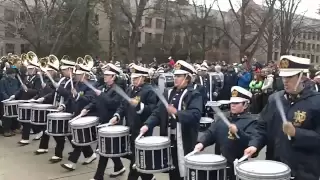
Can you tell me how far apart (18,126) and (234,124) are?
8198mm

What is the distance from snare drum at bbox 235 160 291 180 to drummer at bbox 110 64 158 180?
254 cm

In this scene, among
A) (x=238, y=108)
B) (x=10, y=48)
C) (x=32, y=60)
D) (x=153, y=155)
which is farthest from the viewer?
(x=10, y=48)

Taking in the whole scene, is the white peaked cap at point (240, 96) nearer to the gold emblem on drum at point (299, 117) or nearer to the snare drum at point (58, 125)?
the gold emblem on drum at point (299, 117)

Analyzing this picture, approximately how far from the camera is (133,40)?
33938 millimetres

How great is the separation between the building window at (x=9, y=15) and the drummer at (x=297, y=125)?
4059 cm

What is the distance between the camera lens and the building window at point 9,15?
1626 inches

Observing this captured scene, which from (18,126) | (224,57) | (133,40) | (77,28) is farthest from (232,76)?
(224,57)

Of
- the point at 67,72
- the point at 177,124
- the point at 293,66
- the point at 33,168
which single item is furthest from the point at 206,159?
the point at 67,72

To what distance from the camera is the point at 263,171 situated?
369 centimetres

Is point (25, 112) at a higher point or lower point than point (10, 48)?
lower

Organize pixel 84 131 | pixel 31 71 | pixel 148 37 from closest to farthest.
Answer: pixel 84 131 < pixel 31 71 < pixel 148 37

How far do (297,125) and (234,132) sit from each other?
0.89 m

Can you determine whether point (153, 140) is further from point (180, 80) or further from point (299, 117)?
point (299, 117)

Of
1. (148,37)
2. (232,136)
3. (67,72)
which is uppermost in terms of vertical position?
(148,37)
